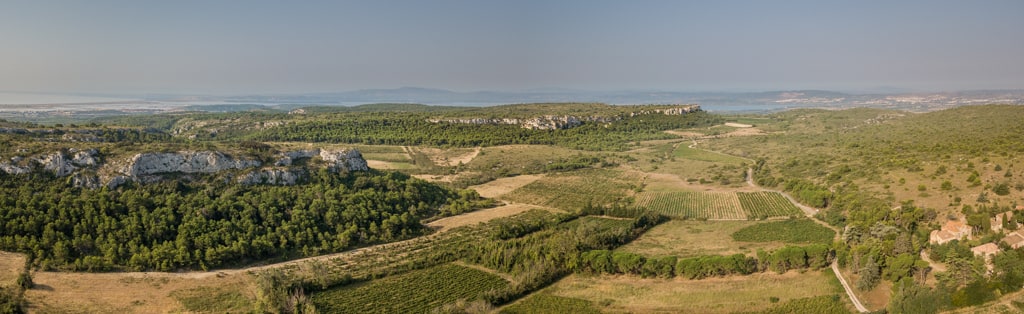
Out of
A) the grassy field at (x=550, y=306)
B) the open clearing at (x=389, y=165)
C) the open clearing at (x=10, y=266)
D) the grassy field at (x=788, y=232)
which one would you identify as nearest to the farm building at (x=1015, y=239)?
the grassy field at (x=788, y=232)

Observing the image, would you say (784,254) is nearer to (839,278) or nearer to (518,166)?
(839,278)

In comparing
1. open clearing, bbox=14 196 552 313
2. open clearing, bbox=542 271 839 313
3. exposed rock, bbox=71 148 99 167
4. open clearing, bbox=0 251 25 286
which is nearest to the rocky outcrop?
exposed rock, bbox=71 148 99 167

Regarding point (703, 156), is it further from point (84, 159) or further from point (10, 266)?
point (10, 266)

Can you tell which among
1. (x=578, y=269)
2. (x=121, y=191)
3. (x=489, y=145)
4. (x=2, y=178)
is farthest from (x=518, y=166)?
(x=2, y=178)

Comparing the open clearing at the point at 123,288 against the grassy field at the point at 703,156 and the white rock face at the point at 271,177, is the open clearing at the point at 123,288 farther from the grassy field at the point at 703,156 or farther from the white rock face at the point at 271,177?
the grassy field at the point at 703,156

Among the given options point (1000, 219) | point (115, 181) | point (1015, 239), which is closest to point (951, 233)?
point (1000, 219)

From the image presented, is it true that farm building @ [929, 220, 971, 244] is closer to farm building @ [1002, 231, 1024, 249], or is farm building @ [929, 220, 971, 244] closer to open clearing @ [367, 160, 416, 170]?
farm building @ [1002, 231, 1024, 249]
